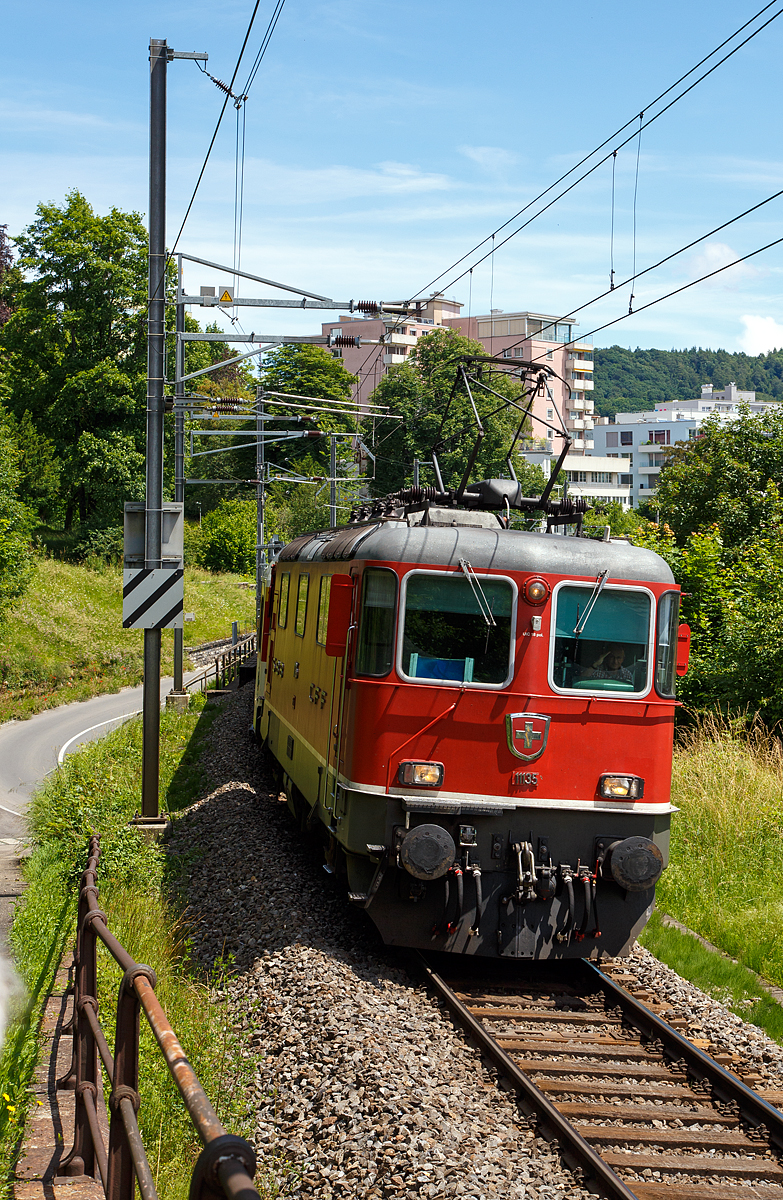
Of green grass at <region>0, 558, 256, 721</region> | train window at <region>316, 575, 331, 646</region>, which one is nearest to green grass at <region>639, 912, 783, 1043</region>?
train window at <region>316, 575, 331, 646</region>

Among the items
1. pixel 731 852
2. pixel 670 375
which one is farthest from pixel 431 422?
pixel 670 375

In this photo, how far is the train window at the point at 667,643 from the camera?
8.49 metres

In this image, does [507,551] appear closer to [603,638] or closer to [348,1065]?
[603,638]

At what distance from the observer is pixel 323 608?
10.4 m

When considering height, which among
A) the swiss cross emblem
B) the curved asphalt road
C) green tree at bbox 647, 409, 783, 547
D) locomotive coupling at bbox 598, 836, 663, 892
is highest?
green tree at bbox 647, 409, 783, 547

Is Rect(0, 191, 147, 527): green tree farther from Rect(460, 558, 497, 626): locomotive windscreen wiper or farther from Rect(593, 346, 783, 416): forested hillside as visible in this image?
Rect(593, 346, 783, 416): forested hillside

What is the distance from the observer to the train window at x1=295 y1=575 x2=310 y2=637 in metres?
11.8

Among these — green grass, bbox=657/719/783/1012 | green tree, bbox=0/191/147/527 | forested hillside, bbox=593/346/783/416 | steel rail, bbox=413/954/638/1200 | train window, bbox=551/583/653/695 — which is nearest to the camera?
steel rail, bbox=413/954/638/1200

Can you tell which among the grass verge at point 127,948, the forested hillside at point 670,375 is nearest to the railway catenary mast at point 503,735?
the grass verge at point 127,948

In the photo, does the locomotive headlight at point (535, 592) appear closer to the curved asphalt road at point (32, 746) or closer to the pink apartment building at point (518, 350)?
the curved asphalt road at point (32, 746)

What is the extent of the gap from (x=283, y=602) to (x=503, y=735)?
256 inches

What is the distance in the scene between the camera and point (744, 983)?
8.33 meters

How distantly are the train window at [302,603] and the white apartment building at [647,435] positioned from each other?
286ft

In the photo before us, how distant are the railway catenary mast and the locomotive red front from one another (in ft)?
0.04
